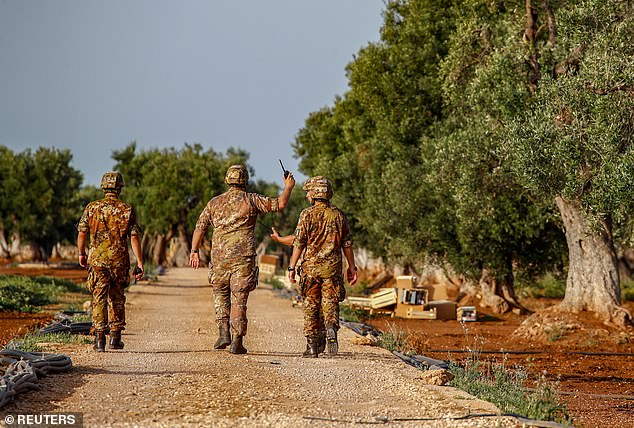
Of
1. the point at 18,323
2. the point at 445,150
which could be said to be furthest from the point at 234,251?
the point at 445,150

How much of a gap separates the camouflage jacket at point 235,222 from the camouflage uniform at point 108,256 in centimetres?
105

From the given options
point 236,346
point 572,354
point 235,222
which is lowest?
point 572,354

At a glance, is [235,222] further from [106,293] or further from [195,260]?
[106,293]

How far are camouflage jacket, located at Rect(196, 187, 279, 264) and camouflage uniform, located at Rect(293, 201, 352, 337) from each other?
0.60 meters

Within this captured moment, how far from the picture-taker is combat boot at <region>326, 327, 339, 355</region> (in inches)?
458

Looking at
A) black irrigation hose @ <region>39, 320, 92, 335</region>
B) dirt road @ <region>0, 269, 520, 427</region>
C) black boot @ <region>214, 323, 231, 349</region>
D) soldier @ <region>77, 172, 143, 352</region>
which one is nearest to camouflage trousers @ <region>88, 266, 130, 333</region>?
soldier @ <region>77, 172, 143, 352</region>

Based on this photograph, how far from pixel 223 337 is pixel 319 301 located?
1.45 meters

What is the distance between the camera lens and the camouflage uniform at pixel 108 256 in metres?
11.5

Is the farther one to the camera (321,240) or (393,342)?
(393,342)

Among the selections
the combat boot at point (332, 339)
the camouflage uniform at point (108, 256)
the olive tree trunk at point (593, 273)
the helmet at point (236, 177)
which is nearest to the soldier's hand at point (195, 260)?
the camouflage uniform at point (108, 256)

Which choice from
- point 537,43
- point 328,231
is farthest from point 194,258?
point 537,43

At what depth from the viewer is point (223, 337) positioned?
39.4 feet

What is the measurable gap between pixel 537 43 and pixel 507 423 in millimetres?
14857

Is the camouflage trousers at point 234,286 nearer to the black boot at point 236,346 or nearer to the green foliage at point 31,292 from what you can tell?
the black boot at point 236,346
